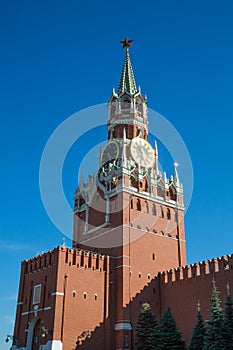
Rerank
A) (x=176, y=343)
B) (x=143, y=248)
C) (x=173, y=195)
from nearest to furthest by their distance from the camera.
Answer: (x=176, y=343)
(x=143, y=248)
(x=173, y=195)

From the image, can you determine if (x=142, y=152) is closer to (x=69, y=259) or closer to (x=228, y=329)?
(x=69, y=259)

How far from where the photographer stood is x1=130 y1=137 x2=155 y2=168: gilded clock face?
147 feet

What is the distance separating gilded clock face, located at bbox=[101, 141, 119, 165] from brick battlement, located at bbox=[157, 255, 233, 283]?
44.2 ft

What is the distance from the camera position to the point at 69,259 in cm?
3494

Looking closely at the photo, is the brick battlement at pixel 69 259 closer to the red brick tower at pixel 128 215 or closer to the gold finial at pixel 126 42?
the red brick tower at pixel 128 215

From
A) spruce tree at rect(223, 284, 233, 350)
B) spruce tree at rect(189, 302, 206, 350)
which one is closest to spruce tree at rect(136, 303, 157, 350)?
spruce tree at rect(189, 302, 206, 350)

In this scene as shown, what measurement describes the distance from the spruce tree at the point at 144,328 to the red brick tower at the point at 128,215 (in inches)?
75.2

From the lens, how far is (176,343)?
30.0 meters

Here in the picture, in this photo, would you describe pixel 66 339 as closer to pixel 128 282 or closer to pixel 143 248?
pixel 128 282

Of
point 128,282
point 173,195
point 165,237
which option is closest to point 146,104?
point 173,195

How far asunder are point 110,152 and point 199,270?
1689 cm

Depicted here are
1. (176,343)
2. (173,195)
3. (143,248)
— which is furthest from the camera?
(173,195)

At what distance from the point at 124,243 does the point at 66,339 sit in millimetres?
9853

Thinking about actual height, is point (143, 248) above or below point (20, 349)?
above
